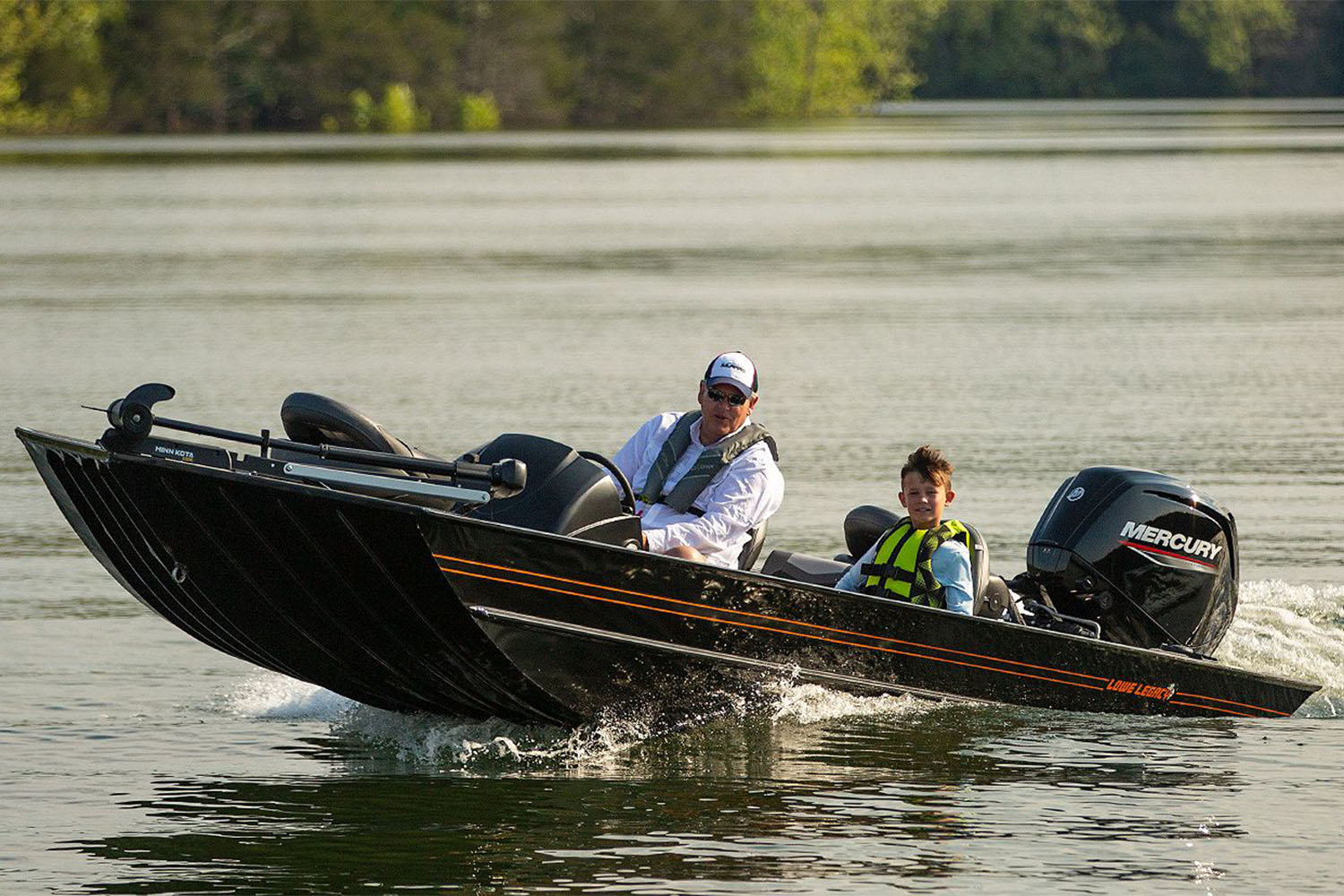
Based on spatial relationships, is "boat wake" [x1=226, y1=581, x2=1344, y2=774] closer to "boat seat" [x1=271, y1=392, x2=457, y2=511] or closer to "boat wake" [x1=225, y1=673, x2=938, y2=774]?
"boat wake" [x1=225, y1=673, x2=938, y2=774]

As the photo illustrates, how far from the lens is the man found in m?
9.05

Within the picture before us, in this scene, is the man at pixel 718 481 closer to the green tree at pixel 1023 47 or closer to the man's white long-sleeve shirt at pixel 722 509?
the man's white long-sleeve shirt at pixel 722 509

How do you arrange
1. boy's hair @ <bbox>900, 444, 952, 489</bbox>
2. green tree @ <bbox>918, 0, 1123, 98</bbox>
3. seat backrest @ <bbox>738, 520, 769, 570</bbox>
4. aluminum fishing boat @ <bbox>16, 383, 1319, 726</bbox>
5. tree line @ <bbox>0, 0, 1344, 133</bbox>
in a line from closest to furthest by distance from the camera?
aluminum fishing boat @ <bbox>16, 383, 1319, 726</bbox> < boy's hair @ <bbox>900, 444, 952, 489</bbox> < seat backrest @ <bbox>738, 520, 769, 570</bbox> < tree line @ <bbox>0, 0, 1344, 133</bbox> < green tree @ <bbox>918, 0, 1123, 98</bbox>

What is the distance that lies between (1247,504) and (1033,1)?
138m

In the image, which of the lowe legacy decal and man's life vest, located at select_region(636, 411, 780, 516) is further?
the lowe legacy decal

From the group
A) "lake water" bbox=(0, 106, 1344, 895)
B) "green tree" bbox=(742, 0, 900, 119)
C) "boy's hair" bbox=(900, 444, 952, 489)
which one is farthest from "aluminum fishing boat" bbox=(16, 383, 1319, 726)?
"green tree" bbox=(742, 0, 900, 119)

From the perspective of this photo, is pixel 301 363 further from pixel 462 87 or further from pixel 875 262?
pixel 462 87

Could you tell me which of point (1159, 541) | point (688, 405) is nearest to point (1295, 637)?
point (1159, 541)

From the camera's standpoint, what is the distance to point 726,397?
9.12 metres

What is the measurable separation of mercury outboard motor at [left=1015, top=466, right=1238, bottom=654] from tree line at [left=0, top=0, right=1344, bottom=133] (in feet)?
269

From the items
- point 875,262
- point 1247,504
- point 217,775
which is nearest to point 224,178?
point 875,262

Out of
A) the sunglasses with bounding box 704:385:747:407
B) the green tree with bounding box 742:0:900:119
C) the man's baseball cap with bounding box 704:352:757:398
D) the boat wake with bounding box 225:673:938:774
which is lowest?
the boat wake with bounding box 225:673:938:774

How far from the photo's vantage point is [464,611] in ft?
27.2

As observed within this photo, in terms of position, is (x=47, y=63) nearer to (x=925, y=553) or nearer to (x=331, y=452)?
(x=925, y=553)
